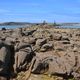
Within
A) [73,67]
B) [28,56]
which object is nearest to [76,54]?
[73,67]

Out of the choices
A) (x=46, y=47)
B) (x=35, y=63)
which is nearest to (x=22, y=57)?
(x=35, y=63)

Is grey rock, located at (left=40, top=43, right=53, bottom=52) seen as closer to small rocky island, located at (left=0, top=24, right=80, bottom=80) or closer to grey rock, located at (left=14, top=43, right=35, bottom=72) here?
small rocky island, located at (left=0, top=24, right=80, bottom=80)

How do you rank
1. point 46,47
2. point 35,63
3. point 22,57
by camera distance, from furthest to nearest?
point 46,47, point 22,57, point 35,63

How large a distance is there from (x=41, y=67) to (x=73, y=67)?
2.28m

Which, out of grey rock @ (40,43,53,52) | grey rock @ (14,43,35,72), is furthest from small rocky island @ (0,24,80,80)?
grey rock @ (40,43,53,52)

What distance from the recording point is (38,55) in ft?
Answer: 79.6

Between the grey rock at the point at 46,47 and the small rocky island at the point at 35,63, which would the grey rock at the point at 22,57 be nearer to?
the small rocky island at the point at 35,63

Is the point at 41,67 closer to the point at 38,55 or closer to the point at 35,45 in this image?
the point at 38,55

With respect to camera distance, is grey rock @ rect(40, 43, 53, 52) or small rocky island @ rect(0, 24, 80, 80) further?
grey rock @ rect(40, 43, 53, 52)

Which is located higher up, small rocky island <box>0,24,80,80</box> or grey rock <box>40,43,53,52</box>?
grey rock <box>40,43,53,52</box>

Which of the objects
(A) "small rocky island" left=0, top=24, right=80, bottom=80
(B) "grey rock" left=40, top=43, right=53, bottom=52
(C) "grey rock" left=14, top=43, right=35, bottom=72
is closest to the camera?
(A) "small rocky island" left=0, top=24, right=80, bottom=80

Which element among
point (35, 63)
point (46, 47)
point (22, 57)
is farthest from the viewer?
point (46, 47)

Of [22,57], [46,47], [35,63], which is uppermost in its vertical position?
[46,47]

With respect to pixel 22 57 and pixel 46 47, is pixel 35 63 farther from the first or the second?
pixel 46 47
